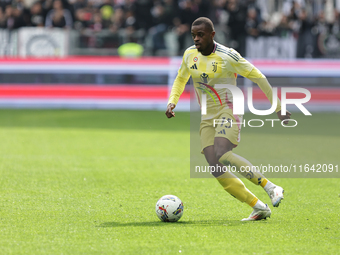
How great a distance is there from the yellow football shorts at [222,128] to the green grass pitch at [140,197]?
81 centimetres

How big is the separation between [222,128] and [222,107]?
0.25m

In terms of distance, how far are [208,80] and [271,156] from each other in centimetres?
458

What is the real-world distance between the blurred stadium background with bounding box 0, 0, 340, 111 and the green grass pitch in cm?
357

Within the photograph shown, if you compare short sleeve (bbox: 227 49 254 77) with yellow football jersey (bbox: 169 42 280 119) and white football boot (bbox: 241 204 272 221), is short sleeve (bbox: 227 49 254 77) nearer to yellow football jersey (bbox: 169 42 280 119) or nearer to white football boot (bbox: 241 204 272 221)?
yellow football jersey (bbox: 169 42 280 119)

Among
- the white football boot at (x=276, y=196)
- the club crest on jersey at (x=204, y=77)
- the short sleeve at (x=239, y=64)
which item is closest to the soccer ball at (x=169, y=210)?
the white football boot at (x=276, y=196)

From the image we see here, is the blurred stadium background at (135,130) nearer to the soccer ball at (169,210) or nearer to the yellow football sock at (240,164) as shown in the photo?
the soccer ball at (169,210)

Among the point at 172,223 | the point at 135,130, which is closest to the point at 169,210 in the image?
the point at 172,223

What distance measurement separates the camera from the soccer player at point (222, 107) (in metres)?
5.23

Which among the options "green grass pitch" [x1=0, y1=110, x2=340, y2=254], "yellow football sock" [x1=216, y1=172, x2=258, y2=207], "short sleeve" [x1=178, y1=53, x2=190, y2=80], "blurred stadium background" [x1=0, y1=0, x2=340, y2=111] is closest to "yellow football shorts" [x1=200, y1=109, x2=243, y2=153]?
"yellow football sock" [x1=216, y1=172, x2=258, y2=207]

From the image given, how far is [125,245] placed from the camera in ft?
14.4

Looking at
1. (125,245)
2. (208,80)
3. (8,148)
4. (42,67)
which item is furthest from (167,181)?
(42,67)

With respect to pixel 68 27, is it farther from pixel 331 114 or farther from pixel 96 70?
pixel 331 114

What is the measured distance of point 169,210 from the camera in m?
5.25

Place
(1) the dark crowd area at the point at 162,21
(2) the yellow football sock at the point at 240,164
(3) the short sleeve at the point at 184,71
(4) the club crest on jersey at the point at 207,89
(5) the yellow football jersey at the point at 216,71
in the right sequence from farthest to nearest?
(1) the dark crowd area at the point at 162,21 < (3) the short sleeve at the point at 184,71 < (4) the club crest on jersey at the point at 207,89 < (5) the yellow football jersey at the point at 216,71 < (2) the yellow football sock at the point at 240,164
